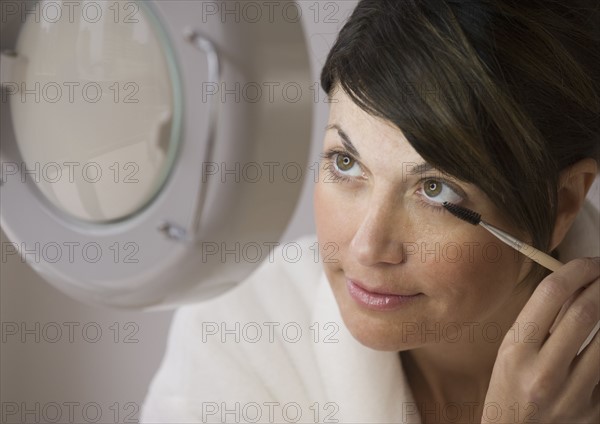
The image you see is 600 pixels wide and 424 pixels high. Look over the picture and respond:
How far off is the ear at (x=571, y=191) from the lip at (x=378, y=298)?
0.15 metres

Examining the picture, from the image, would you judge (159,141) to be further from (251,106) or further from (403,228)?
(403,228)

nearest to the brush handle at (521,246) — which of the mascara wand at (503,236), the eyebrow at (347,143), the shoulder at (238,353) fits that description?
the mascara wand at (503,236)

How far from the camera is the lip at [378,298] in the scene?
622 millimetres

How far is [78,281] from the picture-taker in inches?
17.1

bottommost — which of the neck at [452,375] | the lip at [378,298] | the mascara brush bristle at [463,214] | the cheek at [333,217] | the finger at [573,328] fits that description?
the neck at [452,375]

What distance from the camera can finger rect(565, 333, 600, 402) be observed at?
2.05 ft

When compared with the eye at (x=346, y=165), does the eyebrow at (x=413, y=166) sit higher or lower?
higher

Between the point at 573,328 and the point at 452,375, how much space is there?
0.74ft

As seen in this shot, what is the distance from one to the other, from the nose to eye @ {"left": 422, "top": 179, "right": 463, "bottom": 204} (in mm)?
28

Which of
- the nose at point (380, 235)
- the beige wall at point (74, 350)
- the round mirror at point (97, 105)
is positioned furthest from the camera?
the beige wall at point (74, 350)

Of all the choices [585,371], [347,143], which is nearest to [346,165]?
[347,143]

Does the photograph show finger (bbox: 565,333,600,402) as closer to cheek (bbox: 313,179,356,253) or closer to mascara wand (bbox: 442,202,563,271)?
mascara wand (bbox: 442,202,563,271)

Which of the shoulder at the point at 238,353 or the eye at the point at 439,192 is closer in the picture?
the eye at the point at 439,192

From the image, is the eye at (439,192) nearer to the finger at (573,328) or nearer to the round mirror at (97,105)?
the finger at (573,328)
